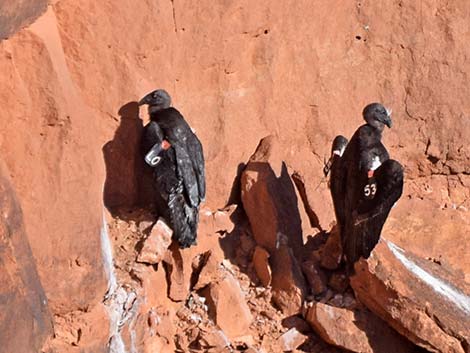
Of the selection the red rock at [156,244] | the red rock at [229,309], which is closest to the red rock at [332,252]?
the red rock at [229,309]

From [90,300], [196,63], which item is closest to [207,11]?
[196,63]

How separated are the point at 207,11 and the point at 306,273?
2.73 meters

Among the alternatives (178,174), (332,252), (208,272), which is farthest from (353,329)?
(178,174)

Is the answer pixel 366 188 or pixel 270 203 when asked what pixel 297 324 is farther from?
pixel 366 188

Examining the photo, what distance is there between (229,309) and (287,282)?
639 mm

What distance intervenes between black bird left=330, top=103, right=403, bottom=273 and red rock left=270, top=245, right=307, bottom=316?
504 millimetres

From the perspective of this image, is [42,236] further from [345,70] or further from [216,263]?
[345,70]

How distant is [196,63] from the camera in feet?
50.8

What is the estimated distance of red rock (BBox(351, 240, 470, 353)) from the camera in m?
14.4

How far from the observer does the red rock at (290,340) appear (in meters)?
14.7

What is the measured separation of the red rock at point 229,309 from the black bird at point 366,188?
1075mm

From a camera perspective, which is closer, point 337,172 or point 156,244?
point 156,244

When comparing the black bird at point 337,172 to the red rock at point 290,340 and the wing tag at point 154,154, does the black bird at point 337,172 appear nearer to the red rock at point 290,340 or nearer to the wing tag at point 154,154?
the red rock at point 290,340

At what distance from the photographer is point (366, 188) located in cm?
1459
